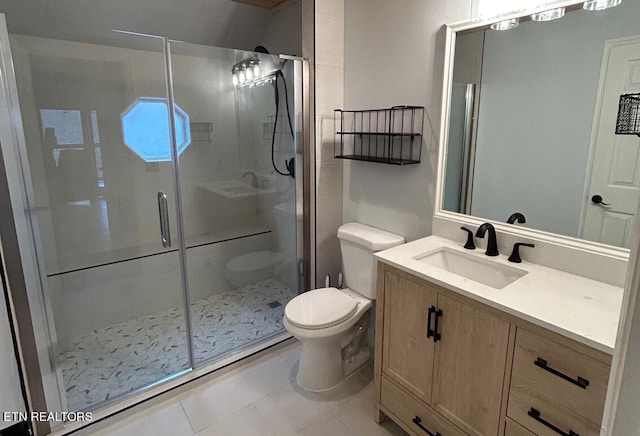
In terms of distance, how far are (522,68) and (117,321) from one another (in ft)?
9.73

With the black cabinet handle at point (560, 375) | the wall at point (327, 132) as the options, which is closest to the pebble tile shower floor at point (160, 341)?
the wall at point (327, 132)

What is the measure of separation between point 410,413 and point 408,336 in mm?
372

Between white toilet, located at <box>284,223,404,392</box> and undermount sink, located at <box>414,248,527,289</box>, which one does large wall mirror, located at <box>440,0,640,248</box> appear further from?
white toilet, located at <box>284,223,404,392</box>

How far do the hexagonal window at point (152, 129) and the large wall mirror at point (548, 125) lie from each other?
5.52 feet

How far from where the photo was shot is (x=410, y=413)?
1649 millimetres

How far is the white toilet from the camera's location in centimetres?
192

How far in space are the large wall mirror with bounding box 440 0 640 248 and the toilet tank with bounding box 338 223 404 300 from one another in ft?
1.32

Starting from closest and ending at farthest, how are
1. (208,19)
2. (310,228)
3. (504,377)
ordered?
(504,377) < (310,228) < (208,19)

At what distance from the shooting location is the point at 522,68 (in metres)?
1.60

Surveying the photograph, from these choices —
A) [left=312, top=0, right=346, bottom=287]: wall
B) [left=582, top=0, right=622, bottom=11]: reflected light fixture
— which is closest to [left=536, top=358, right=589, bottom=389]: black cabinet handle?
[left=582, top=0, right=622, bottom=11]: reflected light fixture

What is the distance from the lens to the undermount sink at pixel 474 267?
156cm

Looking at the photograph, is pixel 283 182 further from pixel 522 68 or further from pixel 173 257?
pixel 522 68

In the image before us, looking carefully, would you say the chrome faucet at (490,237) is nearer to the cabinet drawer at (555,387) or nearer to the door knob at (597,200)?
the door knob at (597,200)

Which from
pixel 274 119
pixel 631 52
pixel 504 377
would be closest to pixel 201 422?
pixel 504 377
